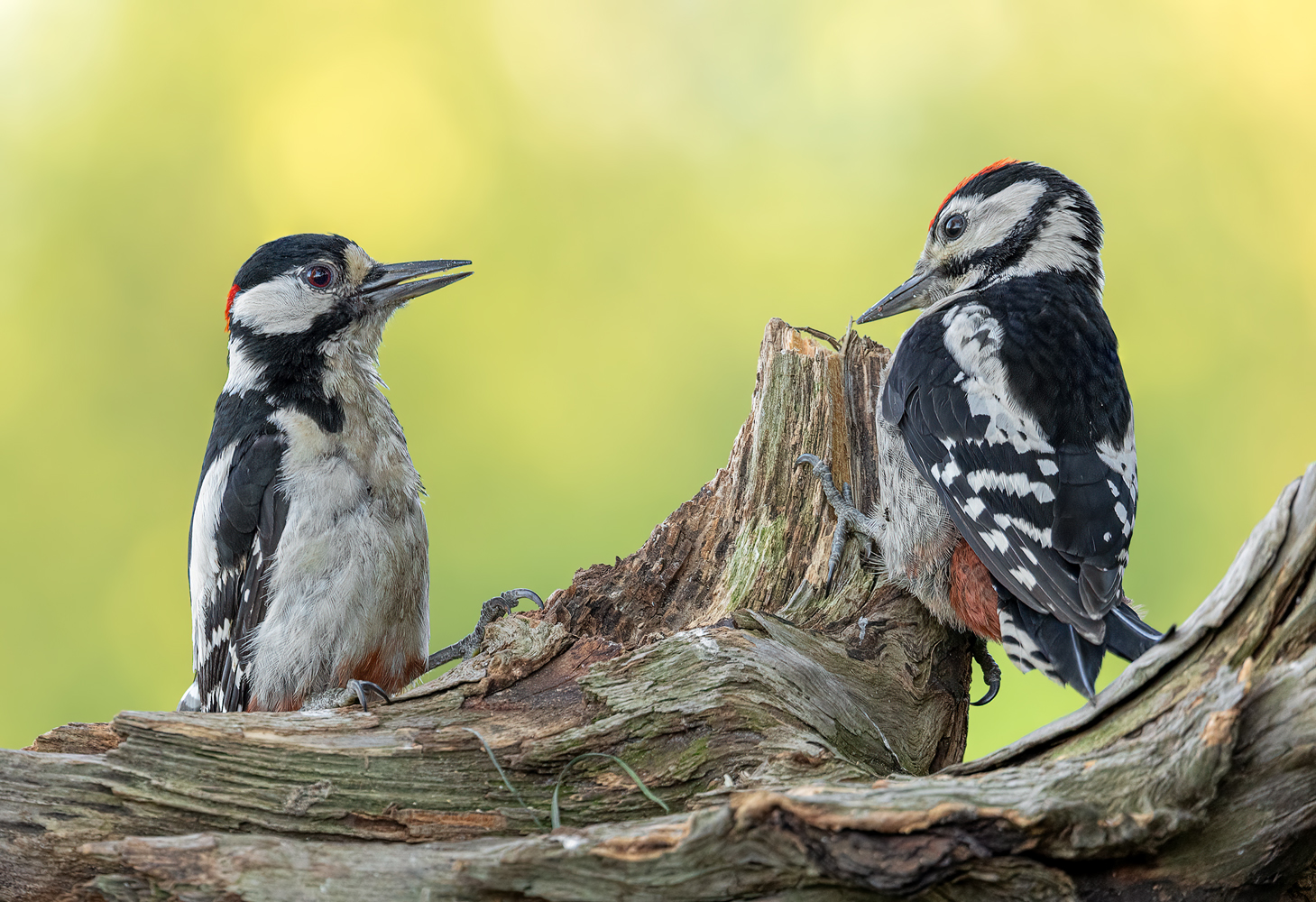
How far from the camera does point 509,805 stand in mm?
1955

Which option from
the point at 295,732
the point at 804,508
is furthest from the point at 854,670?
the point at 295,732

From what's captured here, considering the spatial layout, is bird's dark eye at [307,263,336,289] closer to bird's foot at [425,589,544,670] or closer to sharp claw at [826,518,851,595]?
bird's foot at [425,589,544,670]

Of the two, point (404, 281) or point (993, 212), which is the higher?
point (404, 281)

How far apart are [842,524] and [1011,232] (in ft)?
3.69

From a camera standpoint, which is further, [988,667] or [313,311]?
[313,311]

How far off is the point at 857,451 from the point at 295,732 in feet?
5.74

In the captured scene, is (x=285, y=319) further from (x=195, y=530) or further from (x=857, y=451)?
(x=857, y=451)

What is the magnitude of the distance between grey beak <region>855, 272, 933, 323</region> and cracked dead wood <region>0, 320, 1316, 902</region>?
1.14m

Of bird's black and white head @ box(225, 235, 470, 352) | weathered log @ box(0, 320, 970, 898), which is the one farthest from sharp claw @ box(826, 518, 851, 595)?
bird's black and white head @ box(225, 235, 470, 352)

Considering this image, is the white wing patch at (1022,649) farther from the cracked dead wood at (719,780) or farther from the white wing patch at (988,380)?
the white wing patch at (988,380)

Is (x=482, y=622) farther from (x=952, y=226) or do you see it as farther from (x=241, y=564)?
(x=952, y=226)

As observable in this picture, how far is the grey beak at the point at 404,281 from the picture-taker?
3098 mm

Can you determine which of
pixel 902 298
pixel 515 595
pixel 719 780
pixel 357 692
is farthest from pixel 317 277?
pixel 719 780

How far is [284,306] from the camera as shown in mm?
3055
